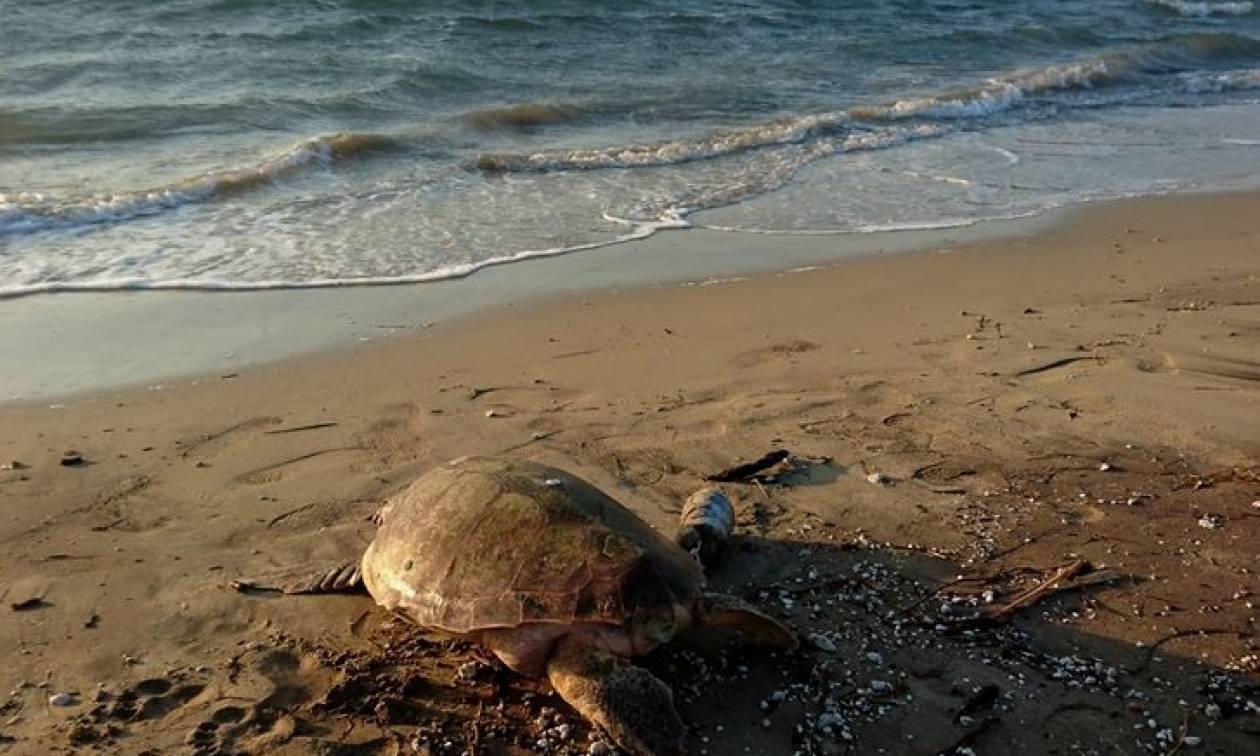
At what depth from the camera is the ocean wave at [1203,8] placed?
23.0 meters

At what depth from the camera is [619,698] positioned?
3.27 m

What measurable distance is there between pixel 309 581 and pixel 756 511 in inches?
71.7

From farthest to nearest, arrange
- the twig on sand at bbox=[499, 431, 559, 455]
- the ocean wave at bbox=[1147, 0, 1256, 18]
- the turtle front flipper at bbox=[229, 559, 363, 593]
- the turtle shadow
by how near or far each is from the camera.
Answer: the ocean wave at bbox=[1147, 0, 1256, 18]
the twig on sand at bbox=[499, 431, 559, 455]
the turtle shadow
the turtle front flipper at bbox=[229, 559, 363, 593]

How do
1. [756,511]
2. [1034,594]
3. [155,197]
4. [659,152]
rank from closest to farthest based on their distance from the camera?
[1034,594]
[756,511]
[155,197]
[659,152]

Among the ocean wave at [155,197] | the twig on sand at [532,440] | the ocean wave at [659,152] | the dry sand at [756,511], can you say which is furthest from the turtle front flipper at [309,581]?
the ocean wave at [659,152]

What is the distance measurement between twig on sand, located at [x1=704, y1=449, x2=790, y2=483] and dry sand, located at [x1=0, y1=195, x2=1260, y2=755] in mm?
73

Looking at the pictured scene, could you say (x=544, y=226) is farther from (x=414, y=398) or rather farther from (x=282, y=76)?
(x=282, y=76)

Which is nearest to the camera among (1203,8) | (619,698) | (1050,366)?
(619,698)

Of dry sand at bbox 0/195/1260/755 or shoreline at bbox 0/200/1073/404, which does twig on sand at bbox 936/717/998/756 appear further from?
shoreline at bbox 0/200/1073/404

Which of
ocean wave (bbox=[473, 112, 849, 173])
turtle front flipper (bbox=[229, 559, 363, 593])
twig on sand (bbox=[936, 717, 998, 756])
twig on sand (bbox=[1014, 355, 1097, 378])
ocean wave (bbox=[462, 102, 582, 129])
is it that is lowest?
twig on sand (bbox=[936, 717, 998, 756])

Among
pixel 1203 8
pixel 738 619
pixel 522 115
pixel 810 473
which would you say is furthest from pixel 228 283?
pixel 1203 8

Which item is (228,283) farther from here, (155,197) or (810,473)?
(810,473)

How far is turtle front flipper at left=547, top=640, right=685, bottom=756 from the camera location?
10.5ft

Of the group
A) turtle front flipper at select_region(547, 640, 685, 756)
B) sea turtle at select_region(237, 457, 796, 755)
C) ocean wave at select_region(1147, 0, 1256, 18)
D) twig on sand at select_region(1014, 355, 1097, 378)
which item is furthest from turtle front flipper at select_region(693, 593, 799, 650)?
ocean wave at select_region(1147, 0, 1256, 18)
